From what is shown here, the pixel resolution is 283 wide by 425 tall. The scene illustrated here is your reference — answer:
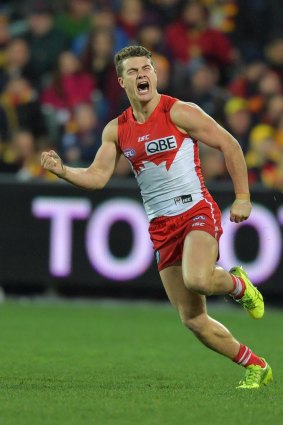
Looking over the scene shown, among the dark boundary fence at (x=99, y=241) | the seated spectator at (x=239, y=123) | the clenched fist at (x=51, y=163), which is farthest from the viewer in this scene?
the seated spectator at (x=239, y=123)

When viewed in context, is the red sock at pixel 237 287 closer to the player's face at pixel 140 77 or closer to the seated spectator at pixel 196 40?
the player's face at pixel 140 77

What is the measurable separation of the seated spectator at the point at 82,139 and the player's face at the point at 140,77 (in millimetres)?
6561

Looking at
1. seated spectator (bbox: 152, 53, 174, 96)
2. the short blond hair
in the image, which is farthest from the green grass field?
seated spectator (bbox: 152, 53, 174, 96)

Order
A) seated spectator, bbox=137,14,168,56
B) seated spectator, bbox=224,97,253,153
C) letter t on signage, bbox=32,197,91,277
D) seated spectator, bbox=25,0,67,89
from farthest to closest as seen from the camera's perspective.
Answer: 1. seated spectator, bbox=25,0,67,89
2. seated spectator, bbox=137,14,168,56
3. seated spectator, bbox=224,97,253,153
4. letter t on signage, bbox=32,197,91,277

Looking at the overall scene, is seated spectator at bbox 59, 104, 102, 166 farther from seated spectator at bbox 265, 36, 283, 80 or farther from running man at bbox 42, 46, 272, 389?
running man at bbox 42, 46, 272, 389

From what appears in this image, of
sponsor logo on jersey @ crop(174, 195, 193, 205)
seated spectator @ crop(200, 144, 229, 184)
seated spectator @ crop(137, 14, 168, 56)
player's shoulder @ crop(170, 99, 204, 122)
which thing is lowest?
sponsor logo on jersey @ crop(174, 195, 193, 205)

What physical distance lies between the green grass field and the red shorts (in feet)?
2.85

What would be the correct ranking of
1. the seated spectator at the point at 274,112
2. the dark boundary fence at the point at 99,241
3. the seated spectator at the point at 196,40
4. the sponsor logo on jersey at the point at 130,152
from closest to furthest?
the sponsor logo on jersey at the point at 130,152 → the dark boundary fence at the point at 99,241 → the seated spectator at the point at 274,112 → the seated spectator at the point at 196,40

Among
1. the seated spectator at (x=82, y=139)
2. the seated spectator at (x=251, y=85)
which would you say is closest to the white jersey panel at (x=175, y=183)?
the seated spectator at (x=82, y=139)

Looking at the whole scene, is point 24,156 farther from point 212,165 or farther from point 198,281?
point 198,281

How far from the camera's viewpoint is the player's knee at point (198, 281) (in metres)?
7.52

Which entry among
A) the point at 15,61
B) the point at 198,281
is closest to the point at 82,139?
the point at 15,61

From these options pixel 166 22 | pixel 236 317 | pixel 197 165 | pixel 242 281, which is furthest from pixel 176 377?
pixel 166 22

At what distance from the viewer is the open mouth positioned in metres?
7.99
